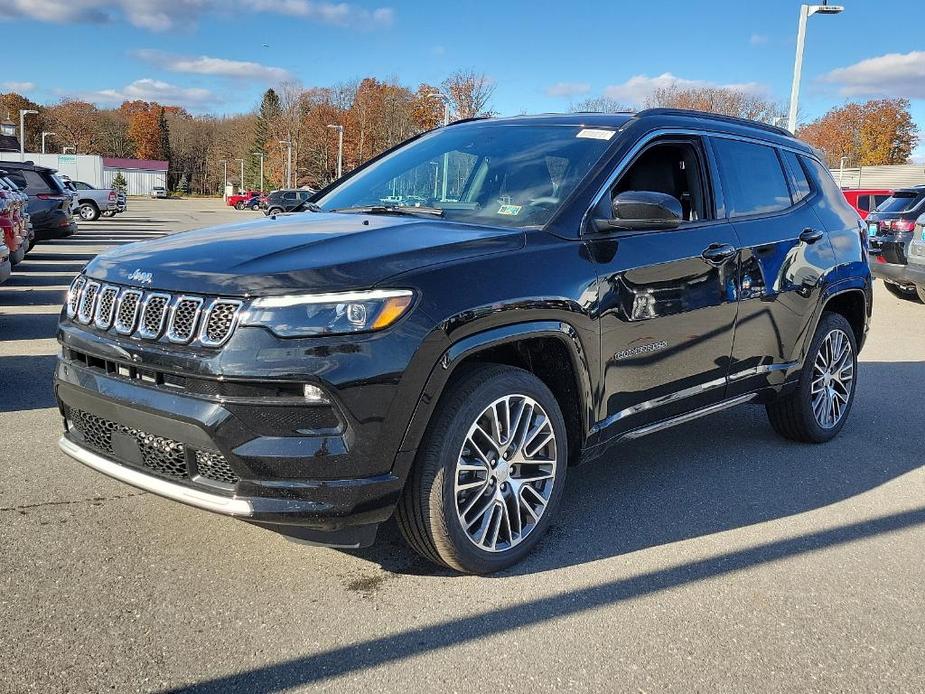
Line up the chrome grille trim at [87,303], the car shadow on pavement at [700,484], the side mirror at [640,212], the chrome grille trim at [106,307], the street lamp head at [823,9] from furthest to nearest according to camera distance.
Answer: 1. the street lamp head at [823,9]
2. the car shadow on pavement at [700,484]
3. the side mirror at [640,212]
4. the chrome grille trim at [87,303]
5. the chrome grille trim at [106,307]

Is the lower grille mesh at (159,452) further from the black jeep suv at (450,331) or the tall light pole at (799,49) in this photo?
the tall light pole at (799,49)

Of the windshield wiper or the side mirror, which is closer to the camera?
the side mirror

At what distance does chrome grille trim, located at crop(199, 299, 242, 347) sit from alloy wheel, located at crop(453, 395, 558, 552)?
3.18 feet

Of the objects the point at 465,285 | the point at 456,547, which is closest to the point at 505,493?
the point at 456,547

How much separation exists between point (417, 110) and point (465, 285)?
200 ft

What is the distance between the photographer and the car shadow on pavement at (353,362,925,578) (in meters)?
3.84

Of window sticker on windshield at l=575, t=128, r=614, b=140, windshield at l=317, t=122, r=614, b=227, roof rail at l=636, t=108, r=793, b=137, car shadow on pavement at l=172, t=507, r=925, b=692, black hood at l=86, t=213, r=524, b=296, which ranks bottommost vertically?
car shadow on pavement at l=172, t=507, r=925, b=692

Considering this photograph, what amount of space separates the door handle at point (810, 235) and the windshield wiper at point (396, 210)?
91.1 inches

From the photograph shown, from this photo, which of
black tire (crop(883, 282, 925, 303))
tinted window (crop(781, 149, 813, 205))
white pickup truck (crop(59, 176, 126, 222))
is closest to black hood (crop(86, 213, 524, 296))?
tinted window (crop(781, 149, 813, 205))

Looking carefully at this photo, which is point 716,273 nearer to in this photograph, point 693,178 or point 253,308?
point 693,178

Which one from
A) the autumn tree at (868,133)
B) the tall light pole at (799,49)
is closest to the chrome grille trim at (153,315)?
the tall light pole at (799,49)

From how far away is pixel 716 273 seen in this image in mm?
4344

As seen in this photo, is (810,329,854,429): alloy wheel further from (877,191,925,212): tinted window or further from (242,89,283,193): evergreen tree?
(242,89,283,193): evergreen tree

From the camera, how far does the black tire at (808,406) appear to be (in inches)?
207
